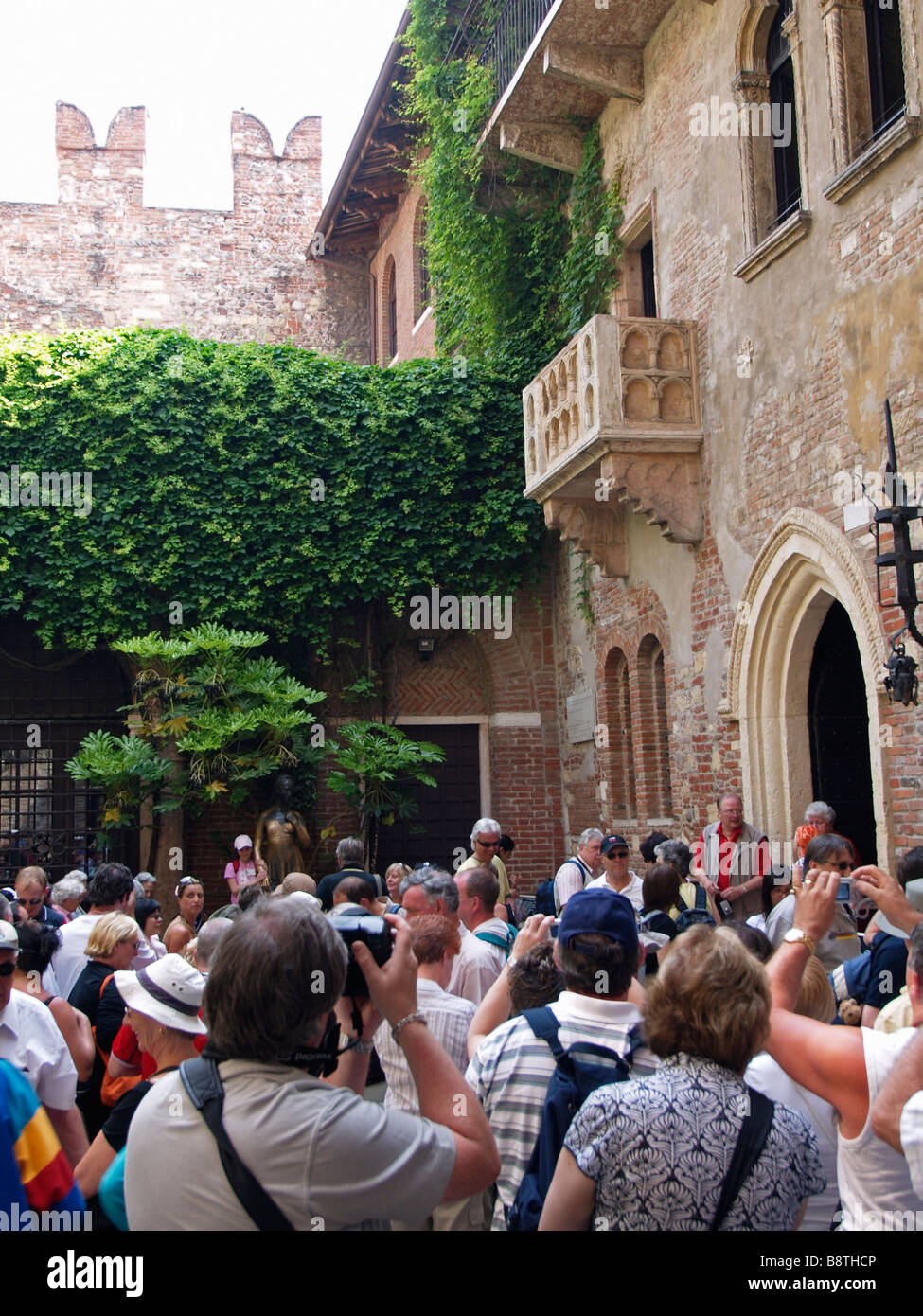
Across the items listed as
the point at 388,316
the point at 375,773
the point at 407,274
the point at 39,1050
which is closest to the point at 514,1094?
the point at 39,1050

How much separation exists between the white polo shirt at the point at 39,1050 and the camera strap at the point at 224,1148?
171 cm

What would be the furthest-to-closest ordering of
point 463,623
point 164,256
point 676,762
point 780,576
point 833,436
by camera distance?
point 164,256
point 463,623
point 676,762
point 780,576
point 833,436

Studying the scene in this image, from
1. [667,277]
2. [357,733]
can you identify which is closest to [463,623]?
[357,733]

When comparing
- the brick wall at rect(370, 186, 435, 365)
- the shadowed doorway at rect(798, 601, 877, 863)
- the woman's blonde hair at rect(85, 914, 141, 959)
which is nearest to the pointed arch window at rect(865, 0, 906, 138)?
the shadowed doorway at rect(798, 601, 877, 863)

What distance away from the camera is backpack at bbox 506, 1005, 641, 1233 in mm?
2893

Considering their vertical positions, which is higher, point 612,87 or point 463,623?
point 612,87

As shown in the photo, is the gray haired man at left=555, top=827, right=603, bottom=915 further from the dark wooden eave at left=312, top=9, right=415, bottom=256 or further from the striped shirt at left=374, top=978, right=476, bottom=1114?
the dark wooden eave at left=312, top=9, right=415, bottom=256

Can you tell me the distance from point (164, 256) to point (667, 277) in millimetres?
13102

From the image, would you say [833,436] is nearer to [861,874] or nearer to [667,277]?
[667,277]

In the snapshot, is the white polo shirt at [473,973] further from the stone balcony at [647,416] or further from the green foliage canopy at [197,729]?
the green foliage canopy at [197,729]

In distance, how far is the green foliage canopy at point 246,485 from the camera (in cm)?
1500

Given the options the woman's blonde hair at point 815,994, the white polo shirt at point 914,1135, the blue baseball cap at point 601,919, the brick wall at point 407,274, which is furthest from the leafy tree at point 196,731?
the white polo shirt at point 914,1135

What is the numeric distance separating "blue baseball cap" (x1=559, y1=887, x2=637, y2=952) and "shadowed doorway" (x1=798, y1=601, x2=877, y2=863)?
304 inches

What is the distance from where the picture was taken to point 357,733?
14922 millimetres
